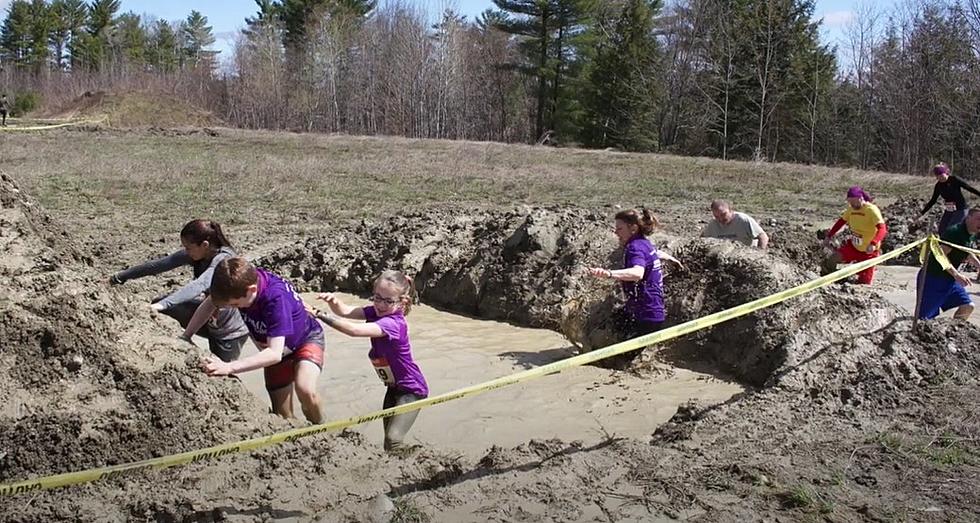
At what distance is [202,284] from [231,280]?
1.23 meters

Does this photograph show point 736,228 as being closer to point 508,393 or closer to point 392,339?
point 508,393

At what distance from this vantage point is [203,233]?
5293mm

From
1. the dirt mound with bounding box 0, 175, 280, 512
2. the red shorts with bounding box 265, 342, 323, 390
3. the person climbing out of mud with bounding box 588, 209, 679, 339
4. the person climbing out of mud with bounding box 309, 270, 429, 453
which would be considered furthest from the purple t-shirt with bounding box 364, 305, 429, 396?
the person climbing out of mud with bounding box 588, 209, 679, 339

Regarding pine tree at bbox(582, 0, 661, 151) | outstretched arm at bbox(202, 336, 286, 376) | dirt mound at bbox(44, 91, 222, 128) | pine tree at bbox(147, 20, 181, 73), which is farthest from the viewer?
pine tree at bbox(147, 20, 181, 73)

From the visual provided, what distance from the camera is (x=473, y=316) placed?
945 cm

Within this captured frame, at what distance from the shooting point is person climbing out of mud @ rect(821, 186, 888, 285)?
9.66 meters

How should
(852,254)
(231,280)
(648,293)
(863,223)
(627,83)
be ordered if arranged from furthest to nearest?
(627,83)
(852,254)
(863,223)
(648,293)
(231,280)

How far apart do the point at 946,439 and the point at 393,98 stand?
46525mm

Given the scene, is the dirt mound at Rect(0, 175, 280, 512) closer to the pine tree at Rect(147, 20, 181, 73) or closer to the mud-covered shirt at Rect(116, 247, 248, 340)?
the mud-covered shirt at Rect(116, 247, 248, 340)

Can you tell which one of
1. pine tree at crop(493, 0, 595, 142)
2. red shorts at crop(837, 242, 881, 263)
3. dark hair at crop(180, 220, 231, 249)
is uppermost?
pine tree at crop(493, 0, 595, 142)

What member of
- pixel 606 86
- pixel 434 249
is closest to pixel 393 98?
pixel 606 86

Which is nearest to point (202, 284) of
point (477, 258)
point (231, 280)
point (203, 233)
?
point (203, 233)

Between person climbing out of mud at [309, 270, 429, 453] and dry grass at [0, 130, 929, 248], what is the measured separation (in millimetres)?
8965

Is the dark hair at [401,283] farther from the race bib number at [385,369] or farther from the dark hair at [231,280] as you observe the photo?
A: the dark hair at [231,280]
